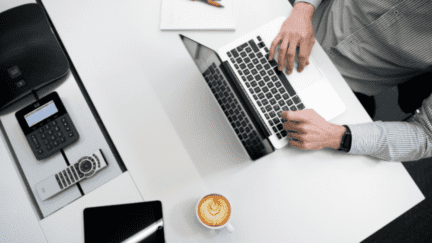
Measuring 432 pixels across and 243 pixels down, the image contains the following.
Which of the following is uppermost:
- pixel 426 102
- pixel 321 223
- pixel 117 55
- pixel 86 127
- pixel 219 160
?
pixel 117 55

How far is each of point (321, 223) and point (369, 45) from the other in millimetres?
609

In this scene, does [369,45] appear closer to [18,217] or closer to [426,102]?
[426,102]

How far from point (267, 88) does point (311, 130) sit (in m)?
0.16

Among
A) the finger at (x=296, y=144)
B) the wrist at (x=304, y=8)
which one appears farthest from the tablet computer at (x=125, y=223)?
the wrist at (x=304, y=8)

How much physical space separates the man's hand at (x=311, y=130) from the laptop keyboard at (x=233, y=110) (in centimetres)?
10

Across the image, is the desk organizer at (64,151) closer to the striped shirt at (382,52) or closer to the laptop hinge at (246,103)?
the laptop hinge at (246,103)

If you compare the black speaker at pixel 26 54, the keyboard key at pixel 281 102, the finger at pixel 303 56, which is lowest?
the keyboard key at pixel 281 102

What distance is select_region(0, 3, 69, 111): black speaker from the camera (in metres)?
0.74

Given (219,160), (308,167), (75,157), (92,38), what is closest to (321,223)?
(308,167)

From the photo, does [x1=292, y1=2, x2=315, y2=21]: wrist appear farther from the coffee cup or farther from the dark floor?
the dark floor

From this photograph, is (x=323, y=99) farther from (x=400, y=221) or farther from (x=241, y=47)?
(x=400, y=221)

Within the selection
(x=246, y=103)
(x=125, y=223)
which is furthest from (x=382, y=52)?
(x=125, y=223)

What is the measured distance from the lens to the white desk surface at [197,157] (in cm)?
68

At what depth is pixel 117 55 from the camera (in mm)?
761
